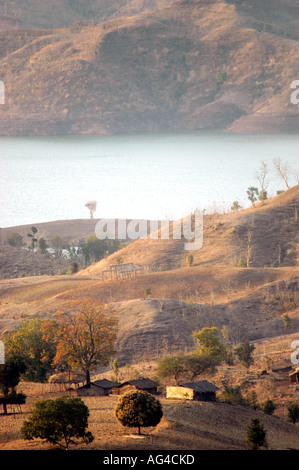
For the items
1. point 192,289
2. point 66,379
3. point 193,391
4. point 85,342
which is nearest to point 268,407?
point 193,391

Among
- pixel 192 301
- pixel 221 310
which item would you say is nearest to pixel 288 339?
pixel 221 310

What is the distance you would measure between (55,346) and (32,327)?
2.02m

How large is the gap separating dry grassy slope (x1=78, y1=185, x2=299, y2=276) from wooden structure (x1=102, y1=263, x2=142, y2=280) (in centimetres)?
339

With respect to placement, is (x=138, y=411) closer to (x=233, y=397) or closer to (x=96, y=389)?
(x=96, y=389)

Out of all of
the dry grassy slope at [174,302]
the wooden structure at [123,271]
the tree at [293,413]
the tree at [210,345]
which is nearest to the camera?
the tree at [293,413]

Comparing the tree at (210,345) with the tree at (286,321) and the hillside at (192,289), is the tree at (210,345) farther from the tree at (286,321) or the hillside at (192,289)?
the tree at (286,321)

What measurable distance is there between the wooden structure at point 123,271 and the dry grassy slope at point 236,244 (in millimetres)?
3394

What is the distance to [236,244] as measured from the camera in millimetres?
69812

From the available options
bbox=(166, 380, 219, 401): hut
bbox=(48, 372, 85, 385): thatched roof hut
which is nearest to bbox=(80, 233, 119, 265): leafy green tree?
bbox=(48, 372, 85, 385): thatched roof hut

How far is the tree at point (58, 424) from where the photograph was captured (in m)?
24.2

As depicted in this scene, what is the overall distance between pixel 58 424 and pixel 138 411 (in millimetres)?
3241

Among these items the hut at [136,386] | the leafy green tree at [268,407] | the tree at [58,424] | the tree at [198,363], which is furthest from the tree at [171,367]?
the tree at [58,424]

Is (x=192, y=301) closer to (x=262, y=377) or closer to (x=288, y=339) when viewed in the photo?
(x=288, y=339)

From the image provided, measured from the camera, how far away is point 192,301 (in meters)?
55.2
